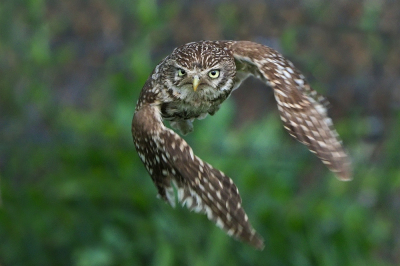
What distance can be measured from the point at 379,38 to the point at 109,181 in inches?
96.7

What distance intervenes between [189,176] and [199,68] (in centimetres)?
49

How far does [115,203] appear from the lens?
5.27 m

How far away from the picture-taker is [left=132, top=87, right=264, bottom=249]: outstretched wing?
195 cm

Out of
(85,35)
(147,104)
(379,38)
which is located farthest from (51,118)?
(147,104)

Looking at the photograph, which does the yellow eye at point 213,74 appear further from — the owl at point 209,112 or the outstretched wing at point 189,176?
the outstretched wing at point 189,176

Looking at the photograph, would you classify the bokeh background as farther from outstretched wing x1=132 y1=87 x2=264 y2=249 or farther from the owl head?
outstretched wing x1=132 y1=87 x2=264 y2=249

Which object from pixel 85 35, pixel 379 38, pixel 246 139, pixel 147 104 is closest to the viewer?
pixel 147 104

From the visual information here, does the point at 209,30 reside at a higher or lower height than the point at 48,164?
higher

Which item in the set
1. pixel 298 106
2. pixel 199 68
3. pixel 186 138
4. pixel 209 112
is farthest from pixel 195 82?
pixel 186 138

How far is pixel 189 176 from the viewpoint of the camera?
80.2 inches

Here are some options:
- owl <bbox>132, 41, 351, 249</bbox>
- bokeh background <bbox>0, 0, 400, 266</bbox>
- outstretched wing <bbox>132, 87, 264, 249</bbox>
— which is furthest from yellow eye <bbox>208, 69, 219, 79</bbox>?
bokeh background <bbox>0, 0, 400, 266</bbox>

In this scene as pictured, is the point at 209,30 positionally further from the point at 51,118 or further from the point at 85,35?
the point at 51,118

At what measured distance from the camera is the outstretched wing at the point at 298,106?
1.96 metres

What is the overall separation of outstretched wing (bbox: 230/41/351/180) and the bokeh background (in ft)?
8.99
